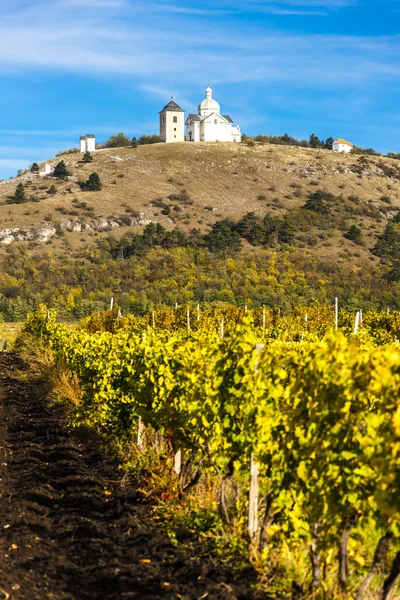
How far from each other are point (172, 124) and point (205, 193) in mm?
33124

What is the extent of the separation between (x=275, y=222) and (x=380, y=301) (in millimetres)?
20426

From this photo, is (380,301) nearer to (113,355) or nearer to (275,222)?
(275,222)

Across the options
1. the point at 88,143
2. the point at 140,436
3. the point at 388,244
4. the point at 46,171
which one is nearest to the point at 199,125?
the point at 88,143

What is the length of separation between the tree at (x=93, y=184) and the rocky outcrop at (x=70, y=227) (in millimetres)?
10362

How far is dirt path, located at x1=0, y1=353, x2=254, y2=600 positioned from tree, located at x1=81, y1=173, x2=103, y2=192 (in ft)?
224

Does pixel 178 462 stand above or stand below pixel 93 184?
below

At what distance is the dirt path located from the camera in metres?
5.53

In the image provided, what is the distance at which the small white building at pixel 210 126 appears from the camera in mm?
104688

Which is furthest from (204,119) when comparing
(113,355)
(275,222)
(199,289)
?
(113,355)

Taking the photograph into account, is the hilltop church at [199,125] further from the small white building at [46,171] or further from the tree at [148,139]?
the small white building at [46,171]

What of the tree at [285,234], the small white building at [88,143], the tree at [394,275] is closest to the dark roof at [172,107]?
the small white building at [88,143]

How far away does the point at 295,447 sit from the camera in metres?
5.45

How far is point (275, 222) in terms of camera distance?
64125 millimetres

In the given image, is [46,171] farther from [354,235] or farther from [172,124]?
[354,235]
